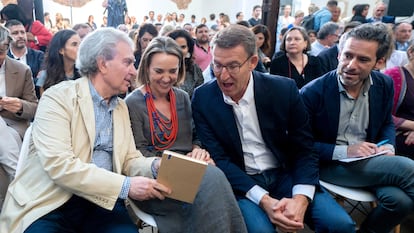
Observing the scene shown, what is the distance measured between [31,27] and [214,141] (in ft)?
14.5

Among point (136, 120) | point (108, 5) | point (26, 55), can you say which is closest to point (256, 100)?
point (136, 120)

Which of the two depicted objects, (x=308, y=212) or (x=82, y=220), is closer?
(x=82, y=220)

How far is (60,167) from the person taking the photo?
1.28 metres

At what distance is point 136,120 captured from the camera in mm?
1743

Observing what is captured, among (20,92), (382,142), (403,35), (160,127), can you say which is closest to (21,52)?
(20,92)

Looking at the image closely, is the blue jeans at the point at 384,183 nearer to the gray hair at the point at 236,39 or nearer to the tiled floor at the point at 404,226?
the tiled floor at the point at 404,226

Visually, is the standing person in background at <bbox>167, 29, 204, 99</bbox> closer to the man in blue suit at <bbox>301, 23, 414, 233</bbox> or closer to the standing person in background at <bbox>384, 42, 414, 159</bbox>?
the man in blue suit at <bbox>301, 23, 414, 233</bbox>

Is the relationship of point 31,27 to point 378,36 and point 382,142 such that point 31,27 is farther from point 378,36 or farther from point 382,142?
point 382,142

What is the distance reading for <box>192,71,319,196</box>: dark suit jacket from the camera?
62.9 inches

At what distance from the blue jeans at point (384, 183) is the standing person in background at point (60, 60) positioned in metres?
2.27

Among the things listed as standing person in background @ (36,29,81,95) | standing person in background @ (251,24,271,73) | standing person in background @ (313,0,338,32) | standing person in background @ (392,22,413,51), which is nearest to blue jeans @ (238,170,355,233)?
standing person in background @ (36,29,81,95)

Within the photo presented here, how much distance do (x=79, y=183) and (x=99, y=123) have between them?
1.05 feet

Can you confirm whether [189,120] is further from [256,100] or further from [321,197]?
[321,197]

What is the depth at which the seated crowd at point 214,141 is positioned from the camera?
1.33m
